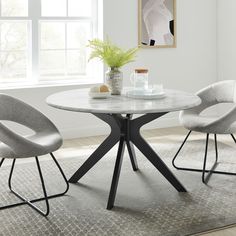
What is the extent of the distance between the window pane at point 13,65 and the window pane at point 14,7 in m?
0.44

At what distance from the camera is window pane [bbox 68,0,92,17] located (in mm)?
5960

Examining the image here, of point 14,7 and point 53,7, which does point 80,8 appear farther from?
point 14,7

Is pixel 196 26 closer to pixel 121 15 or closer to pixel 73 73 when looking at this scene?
pixel 121 15

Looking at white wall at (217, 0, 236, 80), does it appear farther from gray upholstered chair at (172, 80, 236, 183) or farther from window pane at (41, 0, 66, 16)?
window pane at (41, 0, 66, 16)

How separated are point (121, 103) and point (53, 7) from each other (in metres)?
2.60

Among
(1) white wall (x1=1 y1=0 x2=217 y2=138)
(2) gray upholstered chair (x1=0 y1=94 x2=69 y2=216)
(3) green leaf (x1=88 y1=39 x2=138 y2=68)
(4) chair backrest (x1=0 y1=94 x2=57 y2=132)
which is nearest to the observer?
(2) gray upholstered chair (x1=0 y1=94 x2=69 y2=216)

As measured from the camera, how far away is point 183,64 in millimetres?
6609

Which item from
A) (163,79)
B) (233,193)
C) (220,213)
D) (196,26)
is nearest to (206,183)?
(233,193)

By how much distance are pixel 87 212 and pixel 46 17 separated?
2993 mm

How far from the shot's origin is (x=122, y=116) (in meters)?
4.00

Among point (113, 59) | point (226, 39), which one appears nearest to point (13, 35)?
point (113, 59)

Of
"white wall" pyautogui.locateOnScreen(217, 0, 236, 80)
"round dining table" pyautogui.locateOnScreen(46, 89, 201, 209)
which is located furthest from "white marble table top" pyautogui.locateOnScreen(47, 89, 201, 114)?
"white wall" pyautogui.locateOnScreen(217, 0, 236, 80)

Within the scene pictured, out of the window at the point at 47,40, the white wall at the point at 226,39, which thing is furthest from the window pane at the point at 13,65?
the white wall at the point at 226,39

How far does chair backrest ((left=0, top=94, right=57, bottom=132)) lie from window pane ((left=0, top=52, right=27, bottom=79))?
6.23ft
